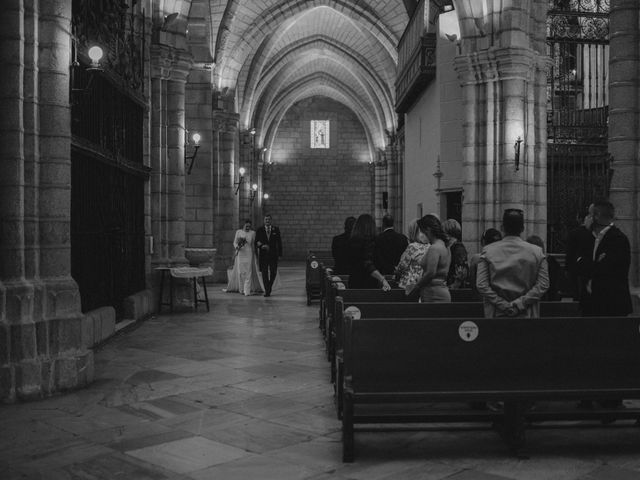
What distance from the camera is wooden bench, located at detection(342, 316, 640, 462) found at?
465 centimetres

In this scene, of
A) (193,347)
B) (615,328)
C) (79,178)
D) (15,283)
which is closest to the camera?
(615,328)

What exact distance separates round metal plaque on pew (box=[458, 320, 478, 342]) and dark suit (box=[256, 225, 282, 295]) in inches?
436

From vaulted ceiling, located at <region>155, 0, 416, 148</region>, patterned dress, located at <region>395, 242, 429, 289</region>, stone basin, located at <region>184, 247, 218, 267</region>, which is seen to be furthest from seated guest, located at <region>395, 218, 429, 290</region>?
stone basin, located at <region>184, 247, 218, 267</region>

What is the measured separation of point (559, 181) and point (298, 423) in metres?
10.2

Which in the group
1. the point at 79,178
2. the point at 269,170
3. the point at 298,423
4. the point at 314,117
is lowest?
the point at 298,423

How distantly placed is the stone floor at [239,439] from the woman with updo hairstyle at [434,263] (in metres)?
1.31

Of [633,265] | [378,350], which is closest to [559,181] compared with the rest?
[633,265]

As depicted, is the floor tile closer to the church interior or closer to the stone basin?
the church interior

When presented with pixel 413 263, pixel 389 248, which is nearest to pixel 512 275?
pixel 413 263

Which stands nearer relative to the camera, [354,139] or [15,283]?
[15,283]

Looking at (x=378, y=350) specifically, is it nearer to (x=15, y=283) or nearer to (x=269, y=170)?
(x=15, y=283)

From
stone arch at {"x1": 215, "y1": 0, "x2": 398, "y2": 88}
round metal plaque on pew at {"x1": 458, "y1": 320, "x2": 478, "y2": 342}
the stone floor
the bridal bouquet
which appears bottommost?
the stone floor

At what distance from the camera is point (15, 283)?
6.32m

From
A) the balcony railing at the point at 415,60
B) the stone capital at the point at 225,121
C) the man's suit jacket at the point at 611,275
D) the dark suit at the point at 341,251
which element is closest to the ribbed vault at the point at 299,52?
the stone capital at the point at 225,121
